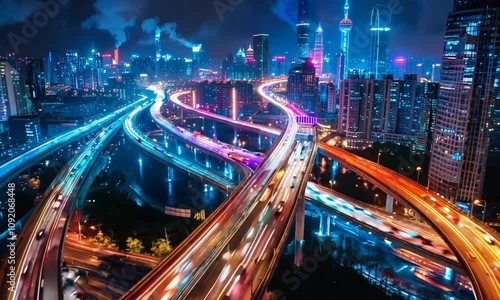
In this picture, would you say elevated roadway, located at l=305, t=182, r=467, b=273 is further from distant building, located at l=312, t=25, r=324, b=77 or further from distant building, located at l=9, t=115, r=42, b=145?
distant building, located at l=312, t=25, r=324, b=77

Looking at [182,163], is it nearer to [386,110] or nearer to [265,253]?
[265,253]

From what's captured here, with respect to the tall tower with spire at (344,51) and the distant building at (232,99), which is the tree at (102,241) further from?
the tall tower with spire at (344,51)

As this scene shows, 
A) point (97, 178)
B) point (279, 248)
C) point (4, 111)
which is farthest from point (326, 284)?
point (4, 111)

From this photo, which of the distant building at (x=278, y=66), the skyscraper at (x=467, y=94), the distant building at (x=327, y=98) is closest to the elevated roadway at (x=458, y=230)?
the skyscraper at (x=467, y=94)

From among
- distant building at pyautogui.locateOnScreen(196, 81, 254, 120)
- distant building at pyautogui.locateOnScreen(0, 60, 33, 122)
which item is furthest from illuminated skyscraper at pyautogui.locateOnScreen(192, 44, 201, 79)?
distant building at pyautogui.locateOnScreen(0, 60, 33, 122)

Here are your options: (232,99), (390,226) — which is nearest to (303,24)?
(232,99)

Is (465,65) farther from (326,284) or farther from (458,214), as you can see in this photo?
(326,284)
